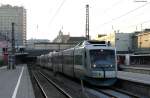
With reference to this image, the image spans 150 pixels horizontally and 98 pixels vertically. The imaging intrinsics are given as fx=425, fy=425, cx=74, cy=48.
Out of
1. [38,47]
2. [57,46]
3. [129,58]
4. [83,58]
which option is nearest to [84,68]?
[83,58]

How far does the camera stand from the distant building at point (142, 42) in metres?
85.0

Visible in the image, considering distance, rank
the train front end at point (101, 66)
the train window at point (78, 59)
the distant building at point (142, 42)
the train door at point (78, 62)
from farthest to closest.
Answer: the distant building at point (142, 42) < the train window at point (78, 59) < the train door at point (78, 62) < the train front end at point (101, 66)

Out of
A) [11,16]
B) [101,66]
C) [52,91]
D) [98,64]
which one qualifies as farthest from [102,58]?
[11,16]

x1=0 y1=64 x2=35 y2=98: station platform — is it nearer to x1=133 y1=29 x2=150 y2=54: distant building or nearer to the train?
the train

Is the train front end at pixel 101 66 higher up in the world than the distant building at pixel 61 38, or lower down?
lower down

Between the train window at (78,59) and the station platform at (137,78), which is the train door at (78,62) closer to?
the train window at (78,59)

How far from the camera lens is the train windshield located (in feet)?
91.5

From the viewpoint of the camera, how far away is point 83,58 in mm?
28891

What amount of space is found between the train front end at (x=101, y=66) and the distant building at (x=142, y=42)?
181ft

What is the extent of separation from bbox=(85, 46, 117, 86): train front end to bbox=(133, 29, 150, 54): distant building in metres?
55.2

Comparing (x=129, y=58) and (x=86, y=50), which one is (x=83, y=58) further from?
(x=129, y=58)

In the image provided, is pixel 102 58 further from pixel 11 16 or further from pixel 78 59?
pixel 11 16

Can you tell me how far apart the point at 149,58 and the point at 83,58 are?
41.7 m

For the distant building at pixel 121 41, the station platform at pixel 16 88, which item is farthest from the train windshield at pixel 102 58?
the distant building at pixel 121 41
